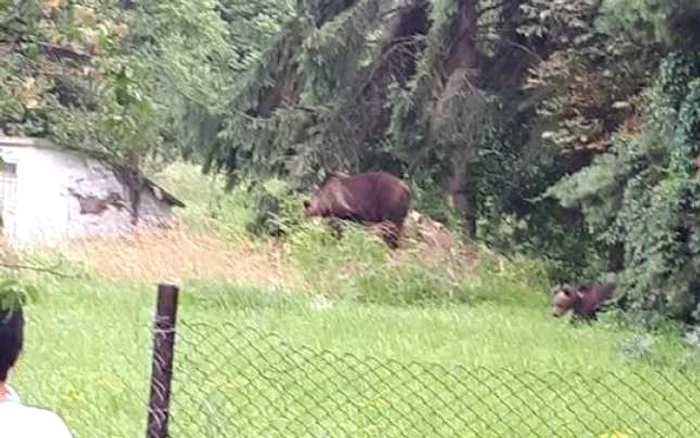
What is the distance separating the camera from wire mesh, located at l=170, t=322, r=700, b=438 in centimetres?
814

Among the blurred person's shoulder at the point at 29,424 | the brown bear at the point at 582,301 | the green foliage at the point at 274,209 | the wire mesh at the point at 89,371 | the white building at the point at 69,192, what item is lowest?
the white building at the point at 69,192

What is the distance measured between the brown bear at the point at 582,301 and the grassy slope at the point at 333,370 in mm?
550

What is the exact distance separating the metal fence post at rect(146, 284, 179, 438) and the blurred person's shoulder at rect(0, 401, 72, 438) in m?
1.91

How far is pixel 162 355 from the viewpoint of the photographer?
16.8ft

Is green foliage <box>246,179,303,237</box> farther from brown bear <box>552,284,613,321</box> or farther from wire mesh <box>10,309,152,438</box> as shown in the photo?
wire mesh <box>10,309,152,438</box>

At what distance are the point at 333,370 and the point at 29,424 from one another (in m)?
6.92

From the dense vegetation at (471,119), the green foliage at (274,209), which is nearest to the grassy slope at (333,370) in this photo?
the dense vegetation at (471,119)

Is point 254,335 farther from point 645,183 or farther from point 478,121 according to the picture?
point 478,121

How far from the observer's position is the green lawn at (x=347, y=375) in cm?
823

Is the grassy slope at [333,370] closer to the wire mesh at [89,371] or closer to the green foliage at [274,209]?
the wire mesh at [89,371]

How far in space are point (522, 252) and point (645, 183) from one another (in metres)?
6.05

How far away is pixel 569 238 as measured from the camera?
782 inches

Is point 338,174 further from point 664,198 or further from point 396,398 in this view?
point 396,398

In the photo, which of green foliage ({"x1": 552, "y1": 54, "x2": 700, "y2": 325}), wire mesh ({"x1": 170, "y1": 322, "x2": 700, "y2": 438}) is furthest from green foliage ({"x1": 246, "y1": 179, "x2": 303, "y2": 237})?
wire mesh ({"x1": 170, "y1": 322, "x2": 700, "y2": 438})
